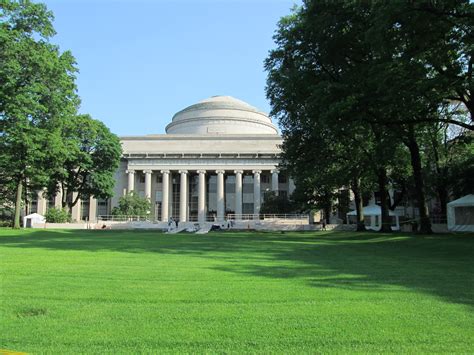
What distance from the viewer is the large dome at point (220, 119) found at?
94.2 meters

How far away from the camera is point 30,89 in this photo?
33094mm

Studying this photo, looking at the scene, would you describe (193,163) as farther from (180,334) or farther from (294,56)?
(180,334)

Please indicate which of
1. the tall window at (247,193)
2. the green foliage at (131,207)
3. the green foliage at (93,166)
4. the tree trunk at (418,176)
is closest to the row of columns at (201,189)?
the tall window at (247,193)

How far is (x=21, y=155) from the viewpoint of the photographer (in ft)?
116

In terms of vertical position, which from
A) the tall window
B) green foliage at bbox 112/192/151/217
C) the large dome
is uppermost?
the large dome

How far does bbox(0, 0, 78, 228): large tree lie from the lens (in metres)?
32.0

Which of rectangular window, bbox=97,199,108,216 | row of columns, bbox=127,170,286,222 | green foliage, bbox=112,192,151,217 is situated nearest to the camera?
green foliage, bbox=112,192,151,217

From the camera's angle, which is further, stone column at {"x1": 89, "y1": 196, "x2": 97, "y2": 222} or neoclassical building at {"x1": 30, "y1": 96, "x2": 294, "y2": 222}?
stone column at {"x1": 89, "y1": 196, "x2": 97, "y2": 222}

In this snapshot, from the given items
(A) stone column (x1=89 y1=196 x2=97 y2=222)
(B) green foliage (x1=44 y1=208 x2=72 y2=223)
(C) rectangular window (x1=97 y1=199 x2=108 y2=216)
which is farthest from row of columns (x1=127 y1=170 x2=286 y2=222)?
(B) green foliage (x1=44 y1=208 x2=72 y2=223)

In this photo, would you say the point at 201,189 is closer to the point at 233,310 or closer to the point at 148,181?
the point at 148,181

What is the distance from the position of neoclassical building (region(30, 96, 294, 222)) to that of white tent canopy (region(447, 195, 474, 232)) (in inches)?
1741

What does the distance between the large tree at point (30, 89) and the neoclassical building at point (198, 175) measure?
45.1m

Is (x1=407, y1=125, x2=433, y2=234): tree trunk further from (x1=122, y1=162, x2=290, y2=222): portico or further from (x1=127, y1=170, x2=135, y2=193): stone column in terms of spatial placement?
(x1=127, y1=170, x2=135, y2=193): stone column

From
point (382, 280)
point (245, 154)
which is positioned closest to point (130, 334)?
point (382, 280)
